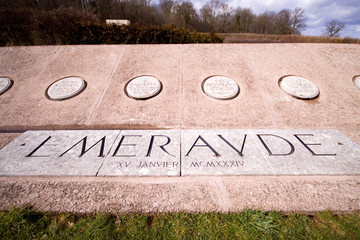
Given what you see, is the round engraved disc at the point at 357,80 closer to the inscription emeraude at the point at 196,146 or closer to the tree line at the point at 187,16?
the inscription emeraude at the point at 196,146

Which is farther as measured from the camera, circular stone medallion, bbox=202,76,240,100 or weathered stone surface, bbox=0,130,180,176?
circular stone medallion, bbox=202,76,240,100

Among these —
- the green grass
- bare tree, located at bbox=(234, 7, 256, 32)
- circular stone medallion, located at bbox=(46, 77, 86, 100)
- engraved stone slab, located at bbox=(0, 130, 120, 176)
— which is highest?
bare tree, located at bbox=(234, 7, 256, 32)

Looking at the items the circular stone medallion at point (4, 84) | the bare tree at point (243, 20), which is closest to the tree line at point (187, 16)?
the bare tree at point (243, 20)

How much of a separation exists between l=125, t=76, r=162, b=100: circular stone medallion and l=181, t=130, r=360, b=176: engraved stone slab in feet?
4.25

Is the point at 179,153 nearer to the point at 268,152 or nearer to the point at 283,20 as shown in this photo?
the point at 268,152

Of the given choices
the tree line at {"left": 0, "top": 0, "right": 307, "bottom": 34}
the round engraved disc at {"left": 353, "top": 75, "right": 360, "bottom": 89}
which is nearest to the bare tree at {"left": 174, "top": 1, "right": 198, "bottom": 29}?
the tree line at {"left": 0, "top": 0, "right": 307, "bottom": 34}

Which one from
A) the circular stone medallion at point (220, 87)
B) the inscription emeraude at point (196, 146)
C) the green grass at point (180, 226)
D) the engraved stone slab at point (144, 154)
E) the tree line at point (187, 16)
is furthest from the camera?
the tree line at point (187, 16)

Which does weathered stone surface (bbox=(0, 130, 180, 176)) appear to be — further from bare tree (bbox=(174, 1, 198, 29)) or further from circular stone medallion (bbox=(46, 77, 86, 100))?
bare tree (bbox=(174, 1, 198, 29))

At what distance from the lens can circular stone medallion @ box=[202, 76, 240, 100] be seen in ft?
11.7

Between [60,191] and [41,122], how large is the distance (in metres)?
1.91

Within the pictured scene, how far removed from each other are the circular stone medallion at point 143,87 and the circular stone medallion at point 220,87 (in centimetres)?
108

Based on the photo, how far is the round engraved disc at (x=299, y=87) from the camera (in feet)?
11.9

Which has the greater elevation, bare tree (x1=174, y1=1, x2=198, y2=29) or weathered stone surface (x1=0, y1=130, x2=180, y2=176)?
bare tree (x1=174, y1=1, x2=198, y2=29)

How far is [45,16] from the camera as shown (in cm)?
762
